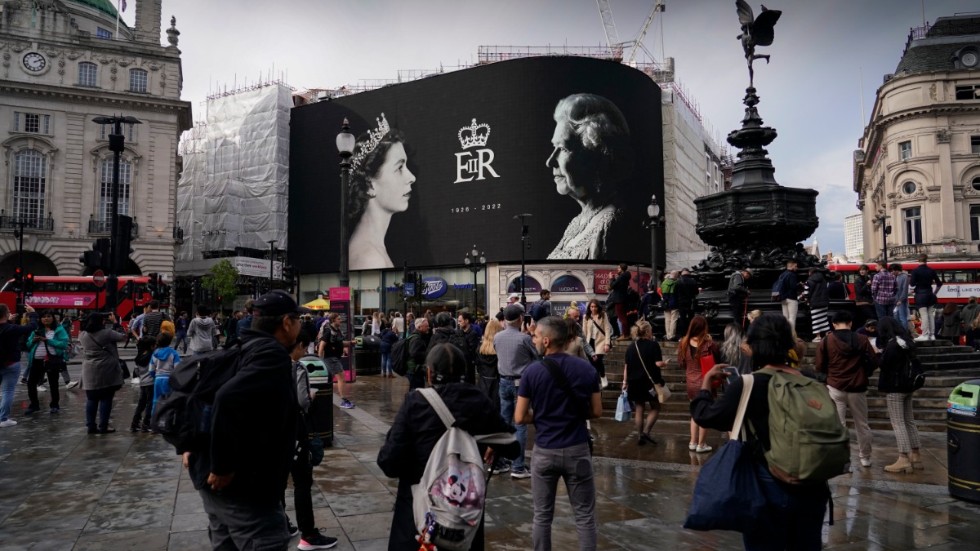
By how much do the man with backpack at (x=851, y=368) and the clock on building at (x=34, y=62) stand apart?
5605 cm

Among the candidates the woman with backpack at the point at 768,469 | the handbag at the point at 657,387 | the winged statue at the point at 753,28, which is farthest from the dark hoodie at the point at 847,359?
the winged statue at the point at 753,28

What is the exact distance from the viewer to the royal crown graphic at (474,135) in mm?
51875

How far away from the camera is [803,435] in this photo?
2959mm

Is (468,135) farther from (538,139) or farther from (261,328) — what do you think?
(261,328)

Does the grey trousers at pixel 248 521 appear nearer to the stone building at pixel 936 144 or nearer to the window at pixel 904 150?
the stone building at pixel 936 144

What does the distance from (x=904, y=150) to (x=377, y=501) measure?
6056 centimetres

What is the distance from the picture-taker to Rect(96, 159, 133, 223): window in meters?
47.7

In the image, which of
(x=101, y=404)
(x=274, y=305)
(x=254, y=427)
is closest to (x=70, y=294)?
(x=101, y=404)

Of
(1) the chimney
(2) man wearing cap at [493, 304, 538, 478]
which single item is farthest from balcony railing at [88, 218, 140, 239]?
(2) man wearing cap at [493, 304, 538, 478]

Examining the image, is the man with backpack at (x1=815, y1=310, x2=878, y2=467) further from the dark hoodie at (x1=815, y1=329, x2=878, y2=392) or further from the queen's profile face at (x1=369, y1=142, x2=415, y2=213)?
the queen's profile face at (x1=369, y1=142, x2=415, y2=213)

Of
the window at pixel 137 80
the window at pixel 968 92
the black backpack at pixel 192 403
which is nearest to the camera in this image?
the black backpack at pixel 192 403

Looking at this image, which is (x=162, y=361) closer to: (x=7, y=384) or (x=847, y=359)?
(x=7, y=384)

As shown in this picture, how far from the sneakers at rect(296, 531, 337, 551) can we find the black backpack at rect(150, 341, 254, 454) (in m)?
2.20

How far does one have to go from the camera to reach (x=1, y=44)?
45.4 m
